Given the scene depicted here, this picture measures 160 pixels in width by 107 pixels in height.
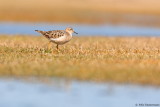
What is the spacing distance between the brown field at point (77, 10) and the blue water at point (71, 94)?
3126 cm

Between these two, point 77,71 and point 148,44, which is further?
point 148,44

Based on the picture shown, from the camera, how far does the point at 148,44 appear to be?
28.5 meters

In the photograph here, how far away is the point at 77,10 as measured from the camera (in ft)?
178

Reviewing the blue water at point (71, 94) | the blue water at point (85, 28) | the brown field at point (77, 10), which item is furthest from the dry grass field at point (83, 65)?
the brown field at point (77, 10)

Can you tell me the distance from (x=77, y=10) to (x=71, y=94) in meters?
40.3

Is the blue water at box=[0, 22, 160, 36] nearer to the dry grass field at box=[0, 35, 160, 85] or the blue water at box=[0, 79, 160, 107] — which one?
the dry grass field at box=[0, 35, 160, 85]

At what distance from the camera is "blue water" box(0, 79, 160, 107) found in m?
13.4

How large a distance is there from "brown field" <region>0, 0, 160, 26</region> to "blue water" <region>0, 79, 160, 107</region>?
103ft

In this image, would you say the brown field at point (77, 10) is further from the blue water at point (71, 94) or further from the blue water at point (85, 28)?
the blue water at point (71, 94)

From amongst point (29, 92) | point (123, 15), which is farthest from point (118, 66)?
point (123, 15)

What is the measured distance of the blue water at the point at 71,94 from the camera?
13.4 metres

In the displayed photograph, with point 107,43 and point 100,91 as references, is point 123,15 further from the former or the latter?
point 100,91

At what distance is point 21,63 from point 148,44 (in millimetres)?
11799

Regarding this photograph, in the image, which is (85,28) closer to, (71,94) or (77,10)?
(77,10)
